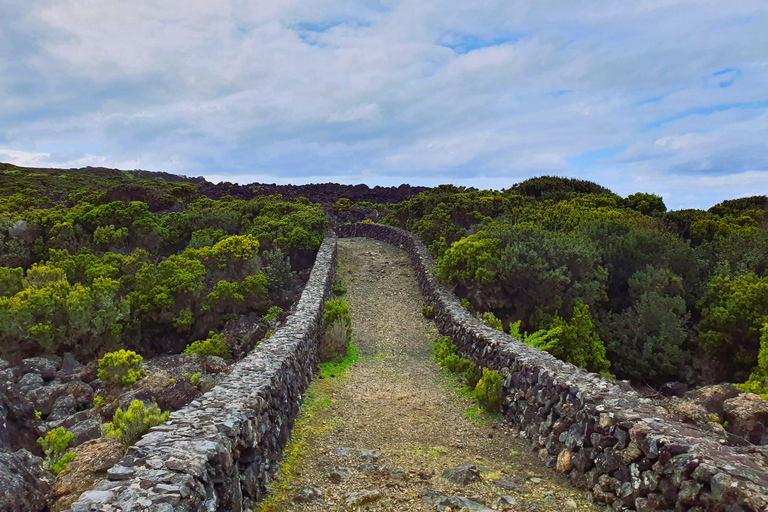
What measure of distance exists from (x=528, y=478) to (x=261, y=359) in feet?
14.0

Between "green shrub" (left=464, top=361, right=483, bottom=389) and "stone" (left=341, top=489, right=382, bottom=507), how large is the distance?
15.0 ft

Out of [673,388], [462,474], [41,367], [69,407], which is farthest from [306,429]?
[673,388]

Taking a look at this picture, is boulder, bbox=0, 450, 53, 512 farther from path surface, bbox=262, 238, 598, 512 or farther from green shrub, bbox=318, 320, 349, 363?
green shrub, bbox=318, 320, 349, 363

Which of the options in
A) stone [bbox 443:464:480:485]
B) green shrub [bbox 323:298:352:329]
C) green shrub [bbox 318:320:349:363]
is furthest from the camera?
green shrub [bbox 323:298:352:329]

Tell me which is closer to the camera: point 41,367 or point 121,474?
point 121,474

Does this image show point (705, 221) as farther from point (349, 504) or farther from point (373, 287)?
point (349, 504)

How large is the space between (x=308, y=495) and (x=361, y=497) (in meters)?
0.62

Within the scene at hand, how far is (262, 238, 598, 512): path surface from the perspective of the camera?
5.30 m

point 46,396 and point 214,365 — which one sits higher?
point 214,365

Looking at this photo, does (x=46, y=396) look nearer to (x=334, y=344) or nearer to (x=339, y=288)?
(x=334, y=344)

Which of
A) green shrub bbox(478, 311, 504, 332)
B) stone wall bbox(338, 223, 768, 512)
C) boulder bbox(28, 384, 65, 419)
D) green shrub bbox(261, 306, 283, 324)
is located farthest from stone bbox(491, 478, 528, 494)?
green shrub bbox(261, 306, 283, 324)

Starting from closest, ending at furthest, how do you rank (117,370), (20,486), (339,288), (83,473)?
(20,486), (83,473), (117,370), (339,288)

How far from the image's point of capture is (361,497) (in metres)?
5.21

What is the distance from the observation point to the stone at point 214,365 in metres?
10.6
